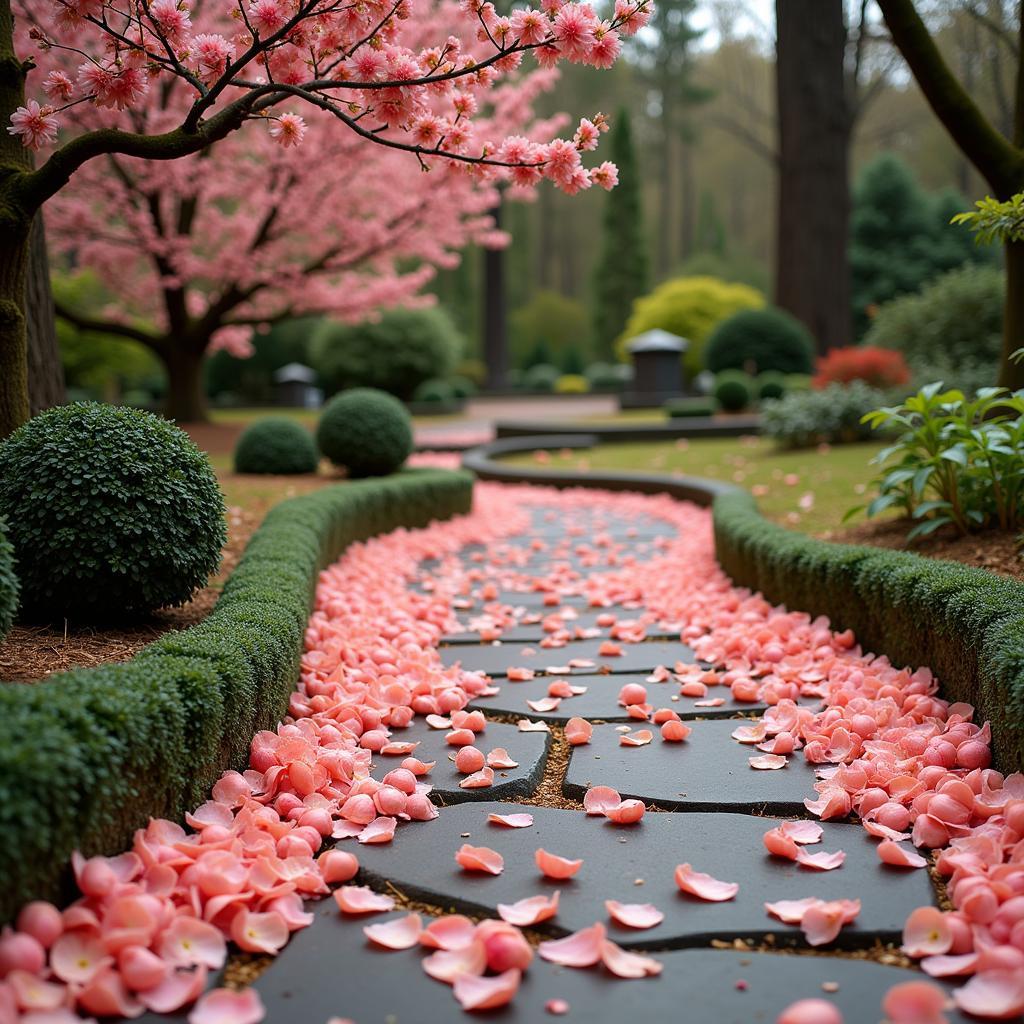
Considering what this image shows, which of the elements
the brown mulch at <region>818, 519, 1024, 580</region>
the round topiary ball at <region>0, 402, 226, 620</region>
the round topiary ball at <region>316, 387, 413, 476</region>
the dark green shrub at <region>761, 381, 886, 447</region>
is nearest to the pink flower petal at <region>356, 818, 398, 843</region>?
the round topiary ball at <region>0, 402, 226, 620</region>

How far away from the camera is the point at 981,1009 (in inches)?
56.3

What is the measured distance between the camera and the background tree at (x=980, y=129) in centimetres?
437

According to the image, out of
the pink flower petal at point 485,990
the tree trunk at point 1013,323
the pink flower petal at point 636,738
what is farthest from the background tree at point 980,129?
the pink flower petal at point 485,990

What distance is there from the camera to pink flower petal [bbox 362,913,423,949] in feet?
5.50

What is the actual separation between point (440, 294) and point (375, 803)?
33833mm

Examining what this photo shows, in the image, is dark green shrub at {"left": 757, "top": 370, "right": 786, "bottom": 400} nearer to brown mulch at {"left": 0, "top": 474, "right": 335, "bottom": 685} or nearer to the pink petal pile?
the pink petal pile

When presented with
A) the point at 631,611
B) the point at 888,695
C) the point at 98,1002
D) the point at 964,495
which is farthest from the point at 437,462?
the point at 98,1002

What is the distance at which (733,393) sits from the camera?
14.0 m

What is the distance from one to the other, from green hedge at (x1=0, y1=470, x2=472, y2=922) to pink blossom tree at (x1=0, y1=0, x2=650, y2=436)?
1.42 m

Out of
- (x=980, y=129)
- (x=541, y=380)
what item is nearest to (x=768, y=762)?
(x=980, y=129)

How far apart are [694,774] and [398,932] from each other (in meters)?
1.05

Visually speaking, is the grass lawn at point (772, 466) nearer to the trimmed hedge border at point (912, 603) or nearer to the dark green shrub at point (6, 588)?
the trimmed hedge border at point (912, 603)

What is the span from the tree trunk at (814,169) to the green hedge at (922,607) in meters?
12.9

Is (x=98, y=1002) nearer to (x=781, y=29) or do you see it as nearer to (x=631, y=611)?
(x=631, y=611)
